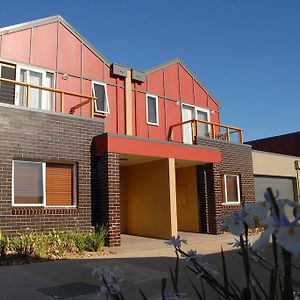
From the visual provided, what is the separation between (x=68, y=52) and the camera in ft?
54.4

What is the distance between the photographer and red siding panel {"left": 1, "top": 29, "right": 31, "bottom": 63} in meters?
15.0

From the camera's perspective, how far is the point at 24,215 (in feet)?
39.3

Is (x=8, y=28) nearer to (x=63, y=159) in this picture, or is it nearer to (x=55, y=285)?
(x=63, y=159)

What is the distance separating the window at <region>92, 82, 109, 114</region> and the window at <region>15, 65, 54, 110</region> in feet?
6.17

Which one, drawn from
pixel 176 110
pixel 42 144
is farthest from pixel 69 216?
pixel 176 110

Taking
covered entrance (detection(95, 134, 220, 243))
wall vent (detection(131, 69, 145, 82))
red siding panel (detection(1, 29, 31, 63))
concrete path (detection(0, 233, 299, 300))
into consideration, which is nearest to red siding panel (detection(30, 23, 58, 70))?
red siding panel (detection(1, 29, 31, 63))

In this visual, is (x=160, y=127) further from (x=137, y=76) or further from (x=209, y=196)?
(x=209, y=196)

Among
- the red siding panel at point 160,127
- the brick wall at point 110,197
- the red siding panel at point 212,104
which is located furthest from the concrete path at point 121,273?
the red siding panel at point 212,104

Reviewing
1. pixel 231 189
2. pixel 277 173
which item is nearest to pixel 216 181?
pixel 231 189

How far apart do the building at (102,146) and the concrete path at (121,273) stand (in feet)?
8.01

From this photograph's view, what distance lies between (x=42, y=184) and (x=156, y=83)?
Result: 8617 mm

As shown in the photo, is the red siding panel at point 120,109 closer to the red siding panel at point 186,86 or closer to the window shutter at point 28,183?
the red siding panel at point 186,86

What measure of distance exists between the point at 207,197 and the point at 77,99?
629cm

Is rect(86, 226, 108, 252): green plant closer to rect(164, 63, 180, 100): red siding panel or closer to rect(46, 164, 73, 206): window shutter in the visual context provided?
rect(46, 164, 73, 206): window shutter
